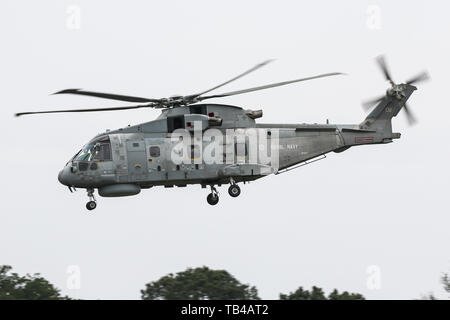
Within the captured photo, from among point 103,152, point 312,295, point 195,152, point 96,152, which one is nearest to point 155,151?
point 195,152

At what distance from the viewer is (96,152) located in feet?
133

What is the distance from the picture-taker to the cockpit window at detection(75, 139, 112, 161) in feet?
133

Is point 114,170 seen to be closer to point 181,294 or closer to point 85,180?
point 85,180

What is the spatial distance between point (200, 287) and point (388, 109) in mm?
23241

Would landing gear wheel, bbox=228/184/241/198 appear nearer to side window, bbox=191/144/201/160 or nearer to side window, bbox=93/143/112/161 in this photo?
side window, bbox=191/144/201/160

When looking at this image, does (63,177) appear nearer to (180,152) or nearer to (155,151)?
(155,151)

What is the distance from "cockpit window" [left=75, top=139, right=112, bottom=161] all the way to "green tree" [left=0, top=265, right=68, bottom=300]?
23178 mm

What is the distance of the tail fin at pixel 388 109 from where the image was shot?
43844 millimetres

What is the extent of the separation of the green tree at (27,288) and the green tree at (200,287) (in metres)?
5.78

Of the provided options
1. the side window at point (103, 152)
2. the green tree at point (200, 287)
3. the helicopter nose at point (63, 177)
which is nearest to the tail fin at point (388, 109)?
the side window at point (103, 152)

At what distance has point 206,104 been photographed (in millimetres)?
40906

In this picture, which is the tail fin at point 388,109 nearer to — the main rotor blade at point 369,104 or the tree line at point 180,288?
the main rotor blade at point 369,104
